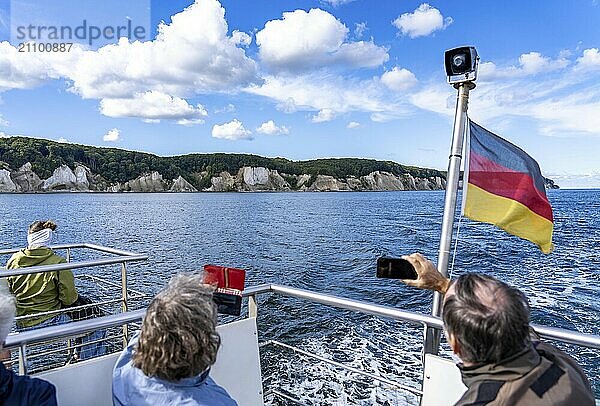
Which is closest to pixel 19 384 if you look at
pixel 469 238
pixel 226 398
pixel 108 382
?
pixel 108 382

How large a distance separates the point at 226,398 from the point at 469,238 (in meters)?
25.7

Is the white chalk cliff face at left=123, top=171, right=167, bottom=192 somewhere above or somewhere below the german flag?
below

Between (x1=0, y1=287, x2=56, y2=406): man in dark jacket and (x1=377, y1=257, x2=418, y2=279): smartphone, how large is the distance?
1.21 meters

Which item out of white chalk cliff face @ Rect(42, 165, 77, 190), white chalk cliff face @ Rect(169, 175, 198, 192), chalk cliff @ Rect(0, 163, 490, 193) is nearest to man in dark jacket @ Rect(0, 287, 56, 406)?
chalk cliff @ Rect(0, 163, 490, 193)

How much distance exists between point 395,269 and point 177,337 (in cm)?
90

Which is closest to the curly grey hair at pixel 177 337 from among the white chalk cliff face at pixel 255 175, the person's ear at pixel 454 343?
the person's ear at pixel 454 343

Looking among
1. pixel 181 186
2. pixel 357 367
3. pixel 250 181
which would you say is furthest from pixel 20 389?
pixel 250 181

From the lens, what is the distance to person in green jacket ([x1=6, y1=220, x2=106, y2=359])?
409 centimetres

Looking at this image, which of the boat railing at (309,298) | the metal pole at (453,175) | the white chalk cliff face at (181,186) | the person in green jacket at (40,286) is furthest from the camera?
the white chalk cliff face at (181,186)

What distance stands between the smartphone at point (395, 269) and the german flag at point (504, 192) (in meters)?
0.89

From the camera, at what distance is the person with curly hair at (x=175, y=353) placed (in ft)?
4.98

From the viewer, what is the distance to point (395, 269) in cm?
200

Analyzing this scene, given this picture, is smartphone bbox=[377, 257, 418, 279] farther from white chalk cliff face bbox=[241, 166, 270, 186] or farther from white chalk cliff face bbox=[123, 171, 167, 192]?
white chalk cliff face bbox=[241, 166, 270, 186]

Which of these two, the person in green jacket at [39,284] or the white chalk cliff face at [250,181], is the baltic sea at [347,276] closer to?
the person in green jacket at [39,284]
